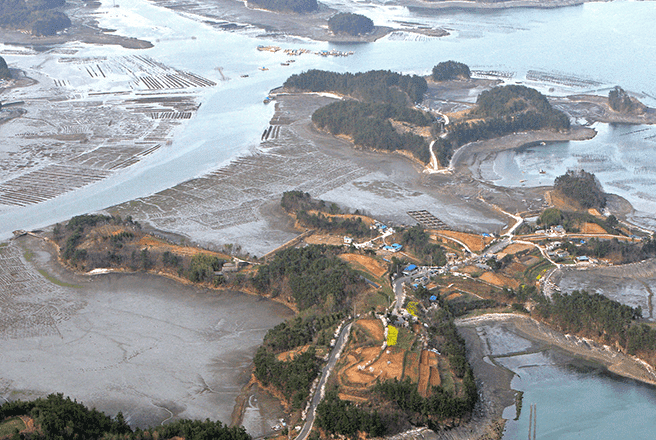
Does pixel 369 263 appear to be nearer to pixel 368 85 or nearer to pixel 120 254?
pixel 120 254

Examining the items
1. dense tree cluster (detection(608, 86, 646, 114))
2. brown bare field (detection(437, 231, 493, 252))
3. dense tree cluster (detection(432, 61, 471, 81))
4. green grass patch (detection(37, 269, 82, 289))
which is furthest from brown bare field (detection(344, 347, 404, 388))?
dense tree cluster (detection(432, 61, 471, 81))

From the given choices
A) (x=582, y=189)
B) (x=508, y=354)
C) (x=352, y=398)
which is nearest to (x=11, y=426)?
(x=352, y=398)

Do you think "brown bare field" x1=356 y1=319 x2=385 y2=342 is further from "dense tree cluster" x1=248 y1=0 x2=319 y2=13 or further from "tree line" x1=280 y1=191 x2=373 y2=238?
"dense tree cluster" x1=248 y1=0 x2=319 y2=13

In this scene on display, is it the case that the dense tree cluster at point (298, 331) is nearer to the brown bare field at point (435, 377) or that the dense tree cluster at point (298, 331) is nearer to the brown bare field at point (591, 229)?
the brown bare field at point (435, 377)

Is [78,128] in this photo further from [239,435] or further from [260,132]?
[239,435]

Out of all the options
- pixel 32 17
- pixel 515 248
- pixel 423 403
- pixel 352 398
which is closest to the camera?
pixel 423 403

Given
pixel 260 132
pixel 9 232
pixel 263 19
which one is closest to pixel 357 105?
pixel 260 132
